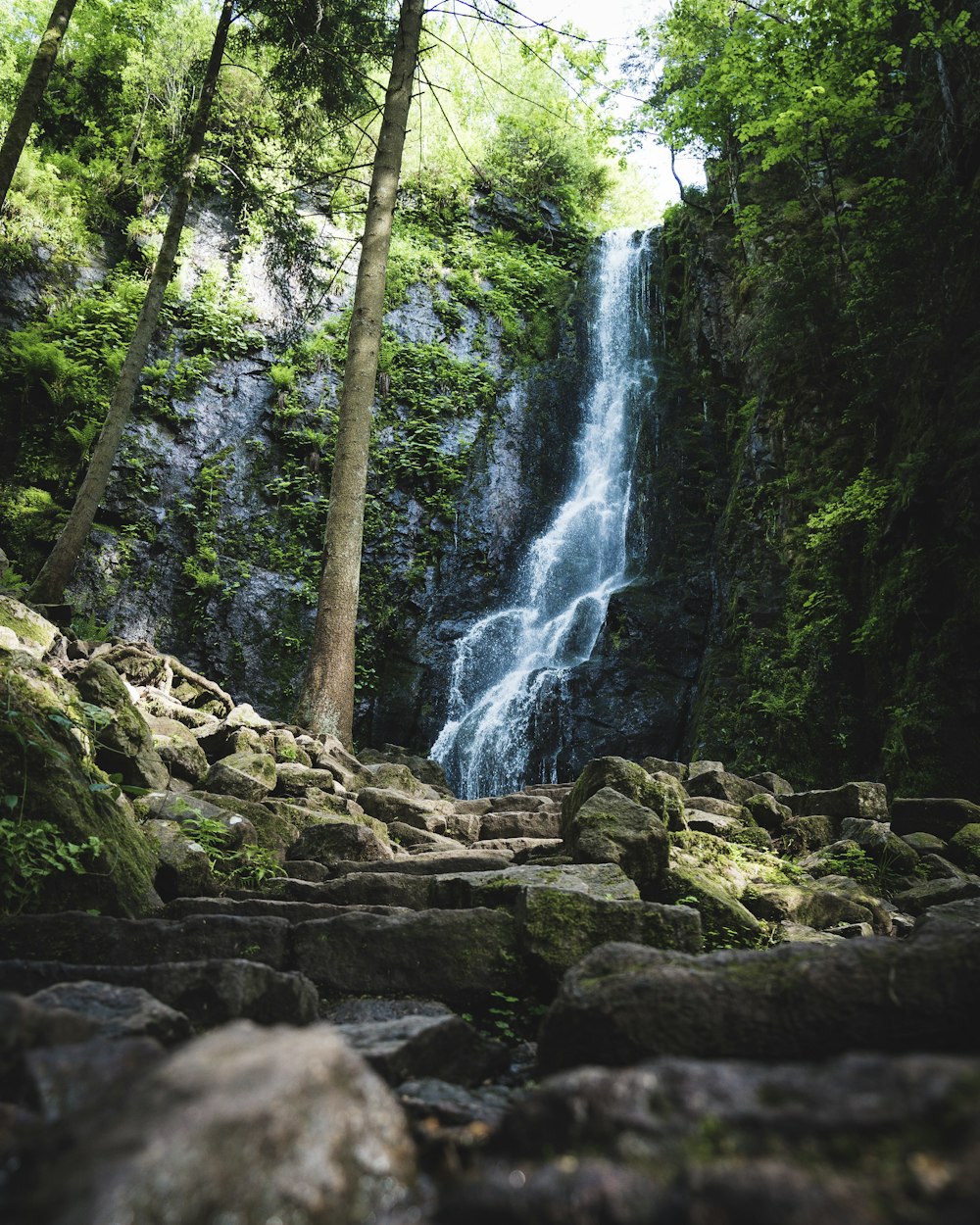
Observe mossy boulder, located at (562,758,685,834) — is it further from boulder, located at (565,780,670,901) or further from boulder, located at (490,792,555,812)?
boulder, located at (490,792,555,812)

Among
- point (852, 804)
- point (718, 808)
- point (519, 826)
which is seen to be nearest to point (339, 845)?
point (519, 826)

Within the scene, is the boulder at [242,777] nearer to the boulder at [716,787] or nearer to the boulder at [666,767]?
the boulder at [716,787]

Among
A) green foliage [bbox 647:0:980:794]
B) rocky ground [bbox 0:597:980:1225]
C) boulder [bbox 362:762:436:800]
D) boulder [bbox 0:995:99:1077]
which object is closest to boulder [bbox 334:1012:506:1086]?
rocky ground [bbox 0:597:980:1225]

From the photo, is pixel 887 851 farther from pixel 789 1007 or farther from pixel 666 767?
pixel 789 1007

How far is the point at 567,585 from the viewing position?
611 inches

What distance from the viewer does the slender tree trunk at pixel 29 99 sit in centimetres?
726

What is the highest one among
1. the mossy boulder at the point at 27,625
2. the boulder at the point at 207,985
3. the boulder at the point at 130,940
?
the mossy boulder at the point at 27,625

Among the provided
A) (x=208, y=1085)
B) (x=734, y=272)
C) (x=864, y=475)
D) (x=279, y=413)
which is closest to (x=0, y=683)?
(x=208, y=1085)

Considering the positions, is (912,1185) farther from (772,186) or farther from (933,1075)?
(772,186)

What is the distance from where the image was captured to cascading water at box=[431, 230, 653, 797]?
488 inches

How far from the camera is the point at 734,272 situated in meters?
16.1

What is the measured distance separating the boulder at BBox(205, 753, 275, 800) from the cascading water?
7444mm

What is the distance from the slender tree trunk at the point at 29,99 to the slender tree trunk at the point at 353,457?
Result: 345 centimetres

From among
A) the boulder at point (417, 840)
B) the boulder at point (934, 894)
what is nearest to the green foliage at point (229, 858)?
the boulder at point (417, 840)
